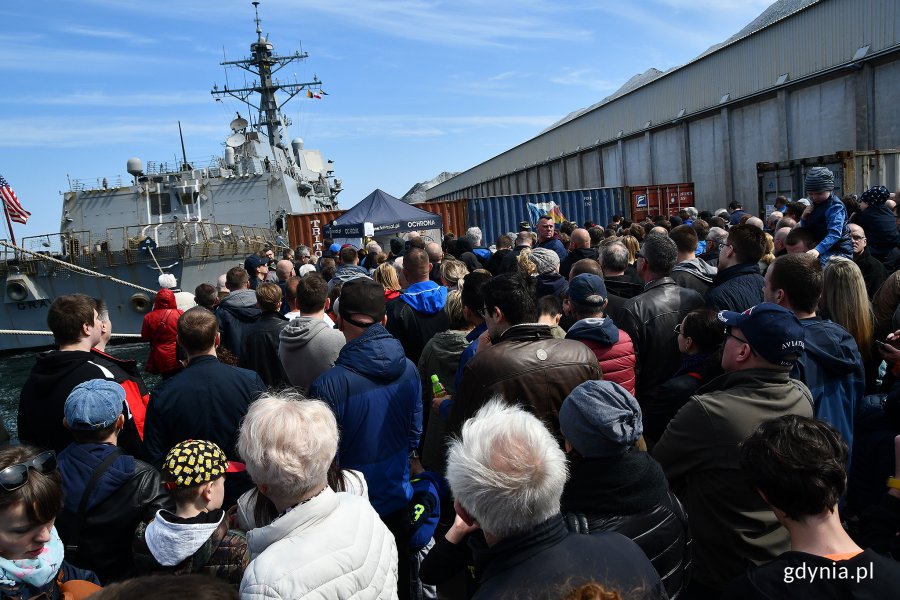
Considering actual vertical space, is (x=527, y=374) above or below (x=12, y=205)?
below

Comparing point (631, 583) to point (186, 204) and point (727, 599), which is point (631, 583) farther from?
point (186, 204)

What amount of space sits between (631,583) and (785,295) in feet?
7.66

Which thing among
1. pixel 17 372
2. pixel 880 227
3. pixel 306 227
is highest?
pixel 306 227

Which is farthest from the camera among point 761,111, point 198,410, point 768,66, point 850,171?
point 761,111

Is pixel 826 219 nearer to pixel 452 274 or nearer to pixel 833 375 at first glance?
pixel 833 375

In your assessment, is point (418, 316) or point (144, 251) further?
point (144, 251)

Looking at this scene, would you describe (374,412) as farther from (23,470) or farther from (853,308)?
(853,308)

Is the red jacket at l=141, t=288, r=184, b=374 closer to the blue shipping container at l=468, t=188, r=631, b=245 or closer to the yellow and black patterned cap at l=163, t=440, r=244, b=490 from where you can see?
the yellow and black patterned cap at l=163, t=440, r=244, b=490

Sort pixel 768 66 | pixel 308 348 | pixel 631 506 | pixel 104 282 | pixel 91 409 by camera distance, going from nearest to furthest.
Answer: pixel 631 506 → pixel 91 409 → pixel 308 348 → pixel 104 282 → pixel 768 66

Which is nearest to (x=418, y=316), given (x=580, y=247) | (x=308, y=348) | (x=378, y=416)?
(x=308, y=348)

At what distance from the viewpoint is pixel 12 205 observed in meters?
17.7

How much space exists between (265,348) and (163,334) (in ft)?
3.76

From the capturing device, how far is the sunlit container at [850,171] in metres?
12.6

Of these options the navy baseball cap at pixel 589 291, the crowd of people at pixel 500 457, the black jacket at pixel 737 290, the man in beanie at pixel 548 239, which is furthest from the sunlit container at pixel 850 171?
the navy baseball cap at pixel 589 291
